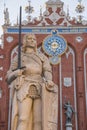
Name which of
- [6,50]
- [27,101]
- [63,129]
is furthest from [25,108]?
[6,50]

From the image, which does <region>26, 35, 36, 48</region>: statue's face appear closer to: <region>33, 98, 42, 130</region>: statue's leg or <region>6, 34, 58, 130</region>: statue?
<region>6, 34, 58, 130</region>: statue

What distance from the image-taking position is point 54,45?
16.7 m

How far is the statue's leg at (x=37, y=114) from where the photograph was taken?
4766 mm

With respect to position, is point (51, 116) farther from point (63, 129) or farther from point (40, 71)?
point (63, 129)

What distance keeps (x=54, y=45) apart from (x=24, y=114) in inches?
476

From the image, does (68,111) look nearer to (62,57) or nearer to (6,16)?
(62,57)

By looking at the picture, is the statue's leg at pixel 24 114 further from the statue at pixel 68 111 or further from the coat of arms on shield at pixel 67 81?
the coat of arms on shield at pixel 67 81

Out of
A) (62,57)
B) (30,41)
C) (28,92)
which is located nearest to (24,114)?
(28,92)

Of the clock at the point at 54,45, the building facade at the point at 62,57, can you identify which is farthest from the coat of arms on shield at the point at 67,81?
the clock at the point at 54,45

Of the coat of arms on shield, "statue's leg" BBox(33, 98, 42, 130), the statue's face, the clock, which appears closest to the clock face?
the clock

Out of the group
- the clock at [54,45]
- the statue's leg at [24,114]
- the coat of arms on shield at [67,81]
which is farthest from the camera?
the clock at [54,45]

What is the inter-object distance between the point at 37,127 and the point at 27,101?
33 centimetres

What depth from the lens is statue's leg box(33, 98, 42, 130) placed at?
4766 millimetres

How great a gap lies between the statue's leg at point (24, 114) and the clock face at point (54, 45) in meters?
11.7
